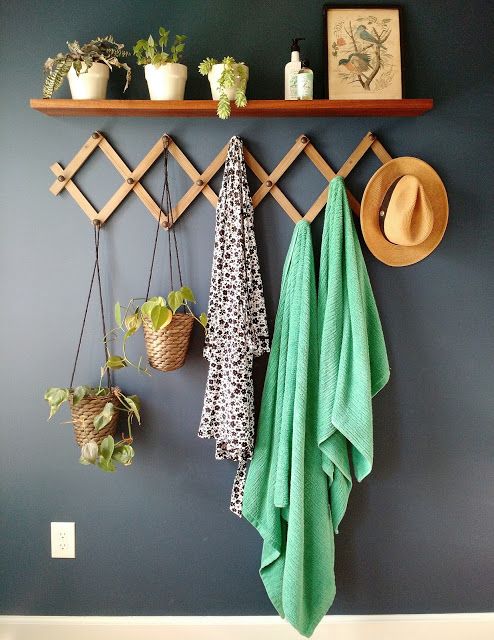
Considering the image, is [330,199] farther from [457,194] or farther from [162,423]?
[162,423]

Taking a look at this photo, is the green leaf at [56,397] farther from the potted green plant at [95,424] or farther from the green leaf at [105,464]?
the green leaf at [105,464]

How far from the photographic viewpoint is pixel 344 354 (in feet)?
4.50

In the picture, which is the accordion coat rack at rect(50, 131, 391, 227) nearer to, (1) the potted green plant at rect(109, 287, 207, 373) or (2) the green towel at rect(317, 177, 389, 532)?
(2) the green towel at rect(317, 177, 389, 532)

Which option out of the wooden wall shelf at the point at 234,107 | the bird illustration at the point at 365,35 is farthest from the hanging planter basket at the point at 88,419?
the bird illustration at the point at 365,35

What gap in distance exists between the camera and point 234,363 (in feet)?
4.56

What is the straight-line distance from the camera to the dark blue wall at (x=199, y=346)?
150 centimetres

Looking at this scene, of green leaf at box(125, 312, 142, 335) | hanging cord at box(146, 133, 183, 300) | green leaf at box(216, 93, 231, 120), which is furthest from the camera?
hanging cord at box(146, 133, 183, 300)

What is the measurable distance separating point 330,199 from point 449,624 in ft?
4.52

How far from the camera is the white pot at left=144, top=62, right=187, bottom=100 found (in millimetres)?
Answer: 1368

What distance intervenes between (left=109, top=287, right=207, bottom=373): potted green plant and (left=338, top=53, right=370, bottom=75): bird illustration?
811 millimetres

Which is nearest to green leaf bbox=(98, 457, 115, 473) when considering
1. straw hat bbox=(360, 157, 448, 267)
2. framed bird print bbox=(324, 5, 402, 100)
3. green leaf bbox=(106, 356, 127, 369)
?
green leaf bbox=(106, 356, 127, 369)

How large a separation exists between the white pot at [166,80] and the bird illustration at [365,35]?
536 mm

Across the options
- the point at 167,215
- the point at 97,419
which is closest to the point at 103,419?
the point at 97,419

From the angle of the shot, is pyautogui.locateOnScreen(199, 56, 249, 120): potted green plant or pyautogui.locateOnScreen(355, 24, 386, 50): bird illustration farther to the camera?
pyautogui.locateOnScreen(355, 24, 386, 50): bird illustration
